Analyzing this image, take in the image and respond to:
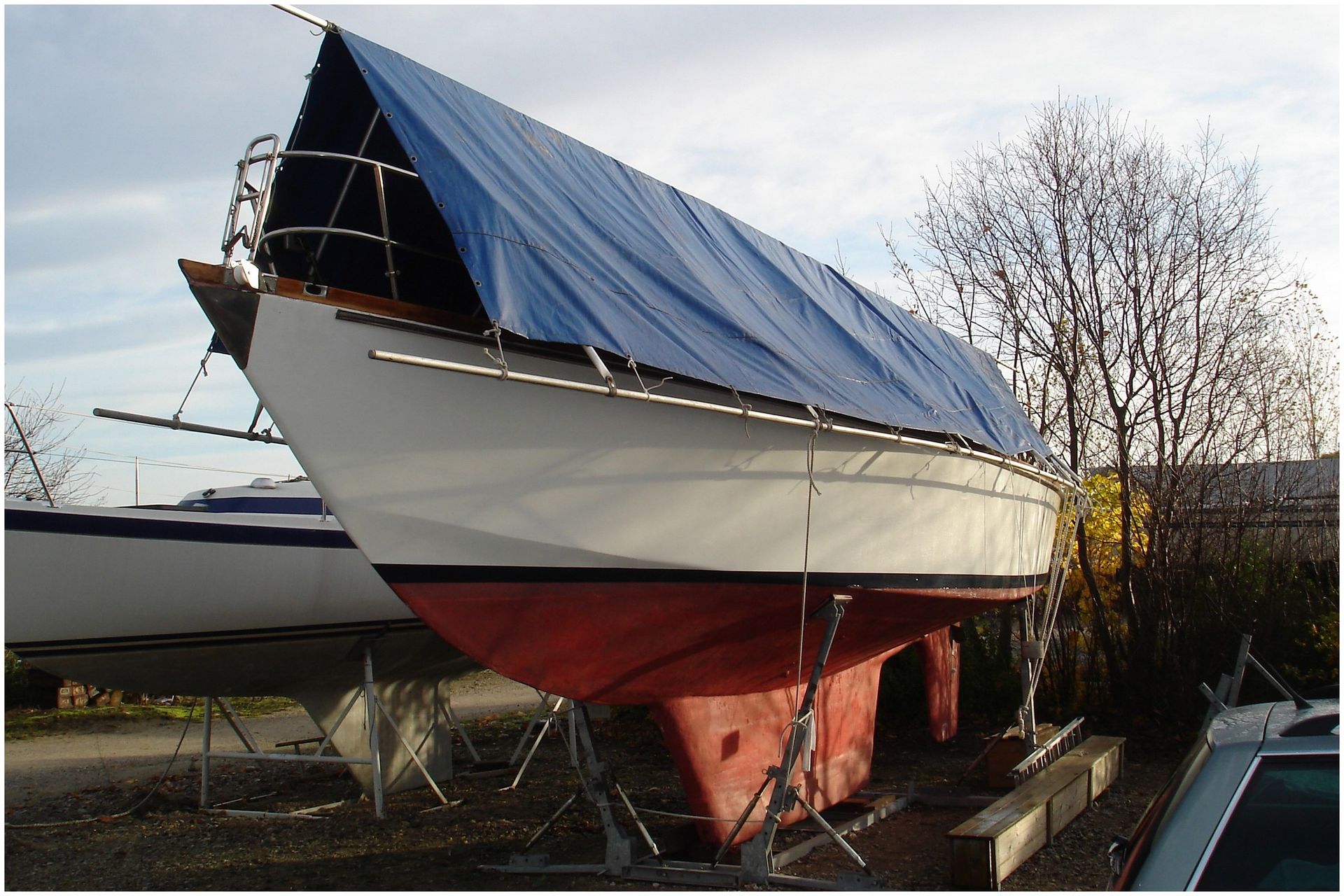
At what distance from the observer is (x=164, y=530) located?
7.00 meters

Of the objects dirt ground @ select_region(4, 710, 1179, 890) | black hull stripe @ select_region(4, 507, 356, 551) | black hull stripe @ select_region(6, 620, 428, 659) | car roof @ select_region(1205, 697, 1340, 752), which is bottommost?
dirt ground @ select_region(4, 710, 1179, 890)

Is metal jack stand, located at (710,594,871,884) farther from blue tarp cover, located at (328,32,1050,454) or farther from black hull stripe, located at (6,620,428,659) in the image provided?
black hull stripe, located at (6,620,428,659)

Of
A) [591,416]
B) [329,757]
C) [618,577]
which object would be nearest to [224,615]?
[329,757]

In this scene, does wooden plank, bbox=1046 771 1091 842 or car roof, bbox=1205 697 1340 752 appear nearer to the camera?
car roof, bbox=1205 697 1340 752

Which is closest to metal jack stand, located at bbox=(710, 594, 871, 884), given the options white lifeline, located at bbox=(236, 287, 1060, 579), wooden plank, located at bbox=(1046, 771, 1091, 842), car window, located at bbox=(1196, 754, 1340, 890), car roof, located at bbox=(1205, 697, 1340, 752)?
white lifeline, located at bbox=(236, 287, 1060, 579)

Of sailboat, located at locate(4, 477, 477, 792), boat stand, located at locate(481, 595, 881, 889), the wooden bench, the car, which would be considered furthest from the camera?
sailboat, located at locate(4, 477, 477, 792)

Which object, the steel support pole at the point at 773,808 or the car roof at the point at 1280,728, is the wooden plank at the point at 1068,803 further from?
the car roof at the point at 1280,728

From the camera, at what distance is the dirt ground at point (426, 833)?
5.20 meters

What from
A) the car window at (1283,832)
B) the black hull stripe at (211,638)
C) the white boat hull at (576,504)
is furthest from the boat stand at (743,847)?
the black hull stripe at (211,638)

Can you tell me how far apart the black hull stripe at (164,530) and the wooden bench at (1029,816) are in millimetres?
5209

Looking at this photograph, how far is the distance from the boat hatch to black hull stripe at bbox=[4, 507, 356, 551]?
2.48m

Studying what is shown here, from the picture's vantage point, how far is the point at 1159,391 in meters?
9.65

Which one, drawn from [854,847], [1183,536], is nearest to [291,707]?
[854,847]

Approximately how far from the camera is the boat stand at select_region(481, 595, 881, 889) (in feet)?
15.2
